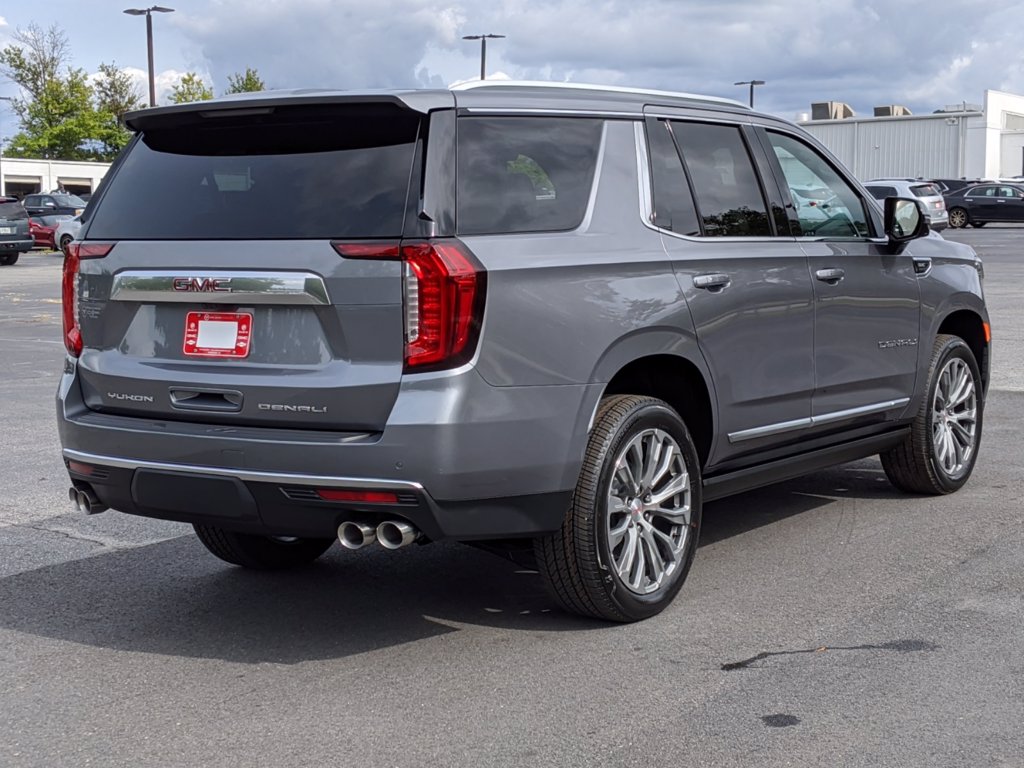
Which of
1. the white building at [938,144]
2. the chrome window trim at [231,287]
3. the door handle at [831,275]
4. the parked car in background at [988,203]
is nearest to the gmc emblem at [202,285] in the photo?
the chrome window trim at [231,287]

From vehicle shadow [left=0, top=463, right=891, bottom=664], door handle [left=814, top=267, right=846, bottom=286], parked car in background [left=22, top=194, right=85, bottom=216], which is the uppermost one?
parked car in background [left=22, top=194, right=85, bottom=216]

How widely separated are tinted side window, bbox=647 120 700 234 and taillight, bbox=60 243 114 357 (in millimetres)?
2046

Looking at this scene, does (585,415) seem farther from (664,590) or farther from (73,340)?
(73,340)

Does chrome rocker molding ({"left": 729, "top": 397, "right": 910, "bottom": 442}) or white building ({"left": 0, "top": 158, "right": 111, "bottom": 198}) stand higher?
white building ({"left": 0, "top": 158, "right": 111, "bottom": 198})

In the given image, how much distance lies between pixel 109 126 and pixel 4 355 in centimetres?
5984

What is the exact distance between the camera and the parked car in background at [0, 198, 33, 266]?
3609 cm

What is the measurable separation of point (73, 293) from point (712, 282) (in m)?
2.36

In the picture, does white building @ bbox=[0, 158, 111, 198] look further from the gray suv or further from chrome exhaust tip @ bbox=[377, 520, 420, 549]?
chrome exhaust tip @ bbox=[377, 520, 420, 549]

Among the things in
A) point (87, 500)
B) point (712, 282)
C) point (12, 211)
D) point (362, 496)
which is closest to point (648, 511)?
point (712, 282)

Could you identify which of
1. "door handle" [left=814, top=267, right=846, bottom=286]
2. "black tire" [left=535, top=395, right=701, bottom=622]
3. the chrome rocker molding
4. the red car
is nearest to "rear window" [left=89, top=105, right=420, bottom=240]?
"black tire" [left=535, top=395, right=701, bottom=622]

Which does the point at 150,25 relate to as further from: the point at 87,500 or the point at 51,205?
the point at 87,500

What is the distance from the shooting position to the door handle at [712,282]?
17.6 ft

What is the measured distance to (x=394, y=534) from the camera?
457 cm

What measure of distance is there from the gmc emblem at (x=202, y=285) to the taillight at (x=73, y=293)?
19.0 inches
